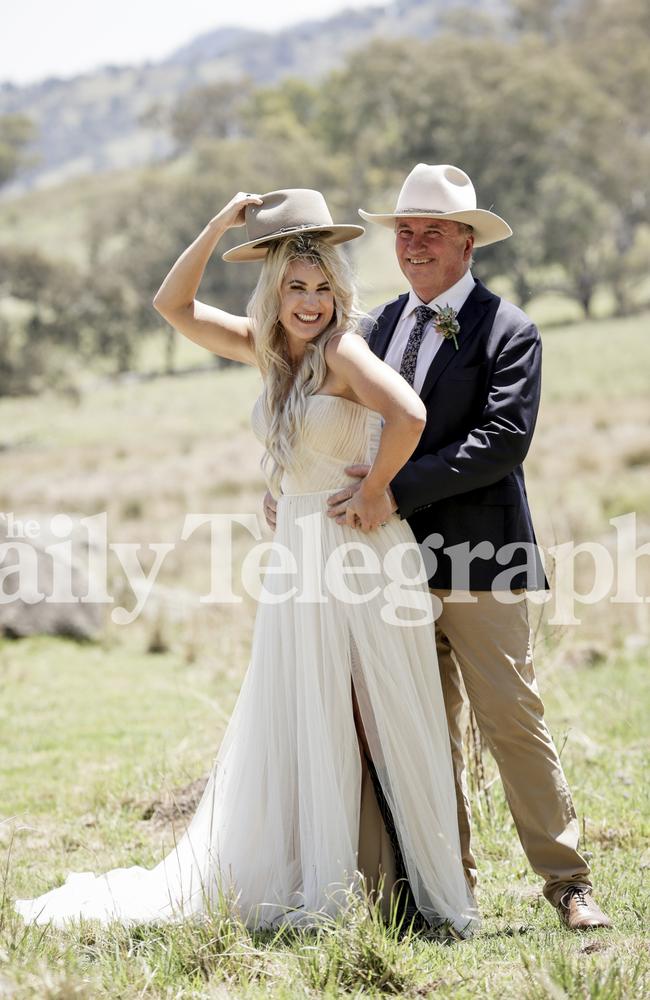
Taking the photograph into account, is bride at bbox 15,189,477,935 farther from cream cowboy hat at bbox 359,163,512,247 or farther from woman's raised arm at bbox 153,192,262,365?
cream cowboy hat at bbox 359,163,512,247

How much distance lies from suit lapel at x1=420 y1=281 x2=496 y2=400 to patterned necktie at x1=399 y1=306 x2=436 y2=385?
10 cm

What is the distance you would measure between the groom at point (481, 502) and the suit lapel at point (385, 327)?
0.15 metres

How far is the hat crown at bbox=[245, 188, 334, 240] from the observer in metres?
3.74

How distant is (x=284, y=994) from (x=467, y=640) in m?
1.32

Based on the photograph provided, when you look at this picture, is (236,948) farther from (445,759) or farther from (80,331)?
(80,331)

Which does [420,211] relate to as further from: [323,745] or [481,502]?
[323,745]

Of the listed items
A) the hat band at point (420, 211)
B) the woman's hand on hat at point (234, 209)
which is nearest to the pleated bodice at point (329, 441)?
the woman's hand on hat at point (234, 209)

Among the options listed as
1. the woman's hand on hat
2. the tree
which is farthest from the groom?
the tree

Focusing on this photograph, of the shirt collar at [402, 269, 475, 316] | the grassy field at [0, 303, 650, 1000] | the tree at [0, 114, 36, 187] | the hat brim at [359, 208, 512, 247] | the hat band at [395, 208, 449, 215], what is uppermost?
the tree at [0, 114, 36, 187]

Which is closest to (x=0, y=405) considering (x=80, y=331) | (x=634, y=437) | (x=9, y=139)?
(x=80, y=331)

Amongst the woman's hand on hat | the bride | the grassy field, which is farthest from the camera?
the woman's hand on hat

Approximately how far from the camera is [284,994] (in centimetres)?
311

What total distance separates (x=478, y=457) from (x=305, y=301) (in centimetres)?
77

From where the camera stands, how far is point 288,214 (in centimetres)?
373
